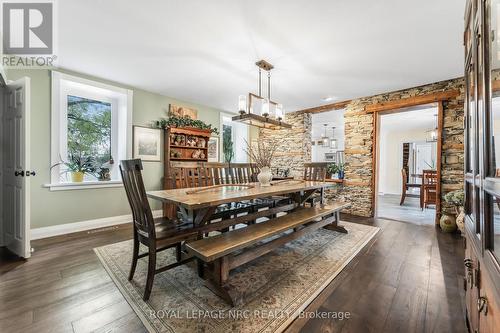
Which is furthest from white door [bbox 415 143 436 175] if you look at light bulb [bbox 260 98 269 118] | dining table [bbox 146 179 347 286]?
light bulb [bbox 260 98 269 118]

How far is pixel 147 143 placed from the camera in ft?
13.4

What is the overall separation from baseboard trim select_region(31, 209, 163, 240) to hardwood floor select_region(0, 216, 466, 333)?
38 centimetres

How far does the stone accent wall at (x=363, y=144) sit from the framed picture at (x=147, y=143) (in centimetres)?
312

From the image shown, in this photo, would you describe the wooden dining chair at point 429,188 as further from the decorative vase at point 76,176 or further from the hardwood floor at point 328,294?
the decorative vase at point 76,176

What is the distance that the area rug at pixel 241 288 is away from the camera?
1.38 meters

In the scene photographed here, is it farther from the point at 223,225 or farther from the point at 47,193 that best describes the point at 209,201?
the point at 47,193

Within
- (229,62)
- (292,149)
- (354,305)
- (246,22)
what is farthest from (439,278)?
(292,149)

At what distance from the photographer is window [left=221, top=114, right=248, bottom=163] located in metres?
5.61

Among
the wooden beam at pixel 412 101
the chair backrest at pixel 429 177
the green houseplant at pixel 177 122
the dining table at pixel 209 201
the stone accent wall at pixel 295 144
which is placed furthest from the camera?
the stone accent wall at pixel 295 144

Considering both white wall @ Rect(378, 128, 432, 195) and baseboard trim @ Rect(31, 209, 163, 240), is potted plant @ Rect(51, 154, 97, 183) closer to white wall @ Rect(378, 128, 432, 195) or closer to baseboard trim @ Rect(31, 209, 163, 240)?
baseboard trim @ Rect(31, 209, 163, 240)

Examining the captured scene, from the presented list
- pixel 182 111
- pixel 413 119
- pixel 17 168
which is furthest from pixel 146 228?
pixel 413 119

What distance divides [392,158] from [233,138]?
630 centimetres

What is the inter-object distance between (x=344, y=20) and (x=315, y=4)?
15.6 inches

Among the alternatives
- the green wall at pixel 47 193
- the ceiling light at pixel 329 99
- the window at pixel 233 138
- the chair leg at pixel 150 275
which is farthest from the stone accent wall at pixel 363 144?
the chair leg at pixel 150 275
